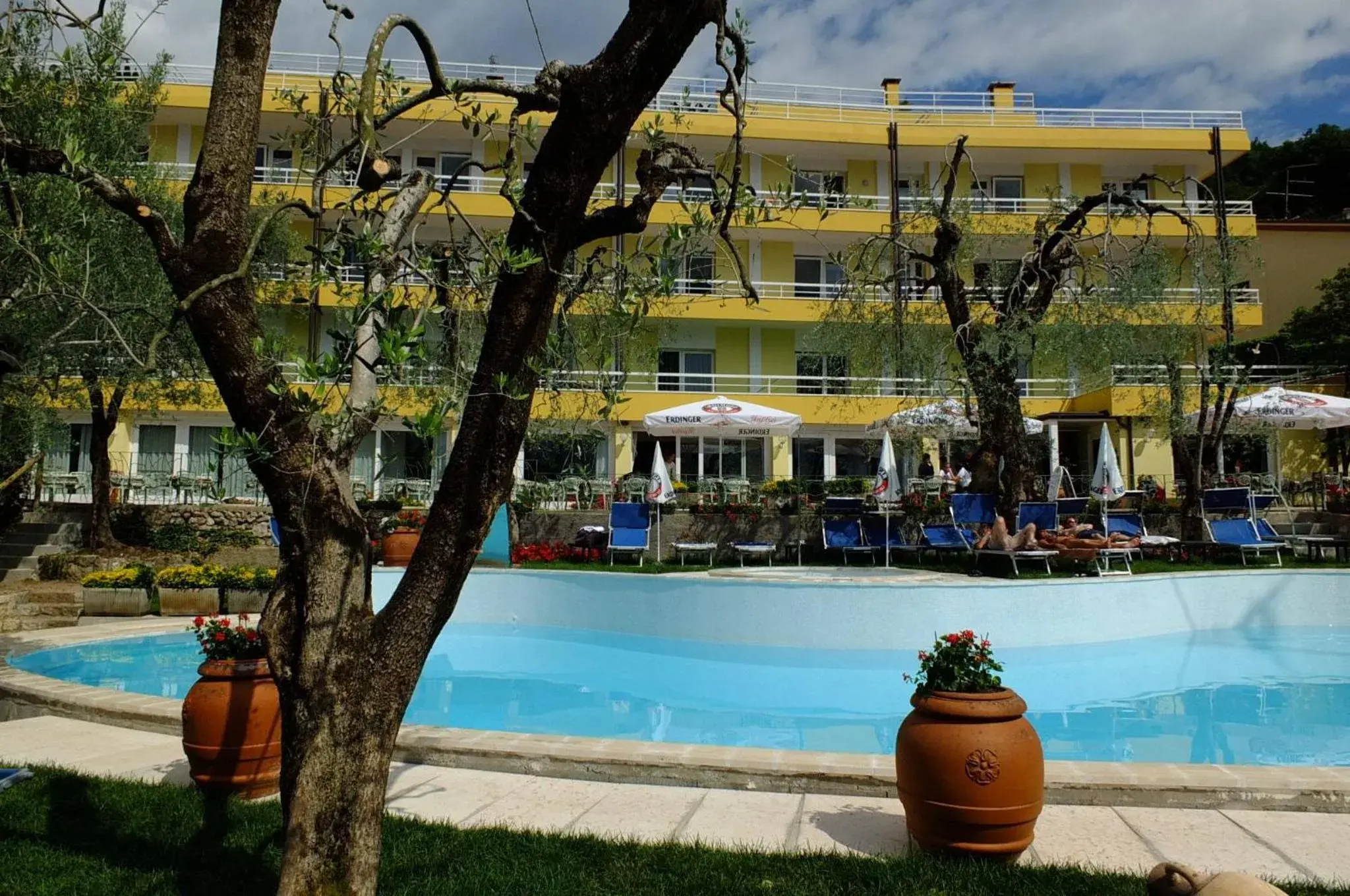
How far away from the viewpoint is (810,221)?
2781 centimetres

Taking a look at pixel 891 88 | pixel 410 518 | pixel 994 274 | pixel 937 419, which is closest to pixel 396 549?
pixel 410 518

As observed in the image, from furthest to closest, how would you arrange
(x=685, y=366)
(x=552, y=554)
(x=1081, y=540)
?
(x=685, y=366) → (x=552, y=554) → (x=1081, y=540)

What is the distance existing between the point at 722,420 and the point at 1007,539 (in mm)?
6760

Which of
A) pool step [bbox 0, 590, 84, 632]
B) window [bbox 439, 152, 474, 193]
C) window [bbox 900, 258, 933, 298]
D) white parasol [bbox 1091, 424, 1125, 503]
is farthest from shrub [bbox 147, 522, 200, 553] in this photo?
white parasol [bbox 1091, 424, 1125, 503]

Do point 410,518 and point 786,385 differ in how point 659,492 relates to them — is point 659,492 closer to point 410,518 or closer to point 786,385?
point 410,518

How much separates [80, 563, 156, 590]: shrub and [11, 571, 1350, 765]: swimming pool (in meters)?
Result: 2.44

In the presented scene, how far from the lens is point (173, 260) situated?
329 centimetres

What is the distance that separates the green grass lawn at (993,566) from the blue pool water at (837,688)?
1.96 metres

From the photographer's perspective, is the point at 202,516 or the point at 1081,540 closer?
the point at 1081,540

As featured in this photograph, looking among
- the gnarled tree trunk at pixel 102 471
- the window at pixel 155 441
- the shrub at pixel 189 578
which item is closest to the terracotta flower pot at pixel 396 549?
the shrub at pixel 189 578

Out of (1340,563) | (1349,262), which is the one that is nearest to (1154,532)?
(1340,563)

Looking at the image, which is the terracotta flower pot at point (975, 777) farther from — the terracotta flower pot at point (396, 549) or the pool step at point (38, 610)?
the terracotta flower pot at point (396, 549)

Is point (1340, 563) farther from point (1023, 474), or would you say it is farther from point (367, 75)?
point (367, 75)

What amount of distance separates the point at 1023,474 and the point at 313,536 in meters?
13.3
